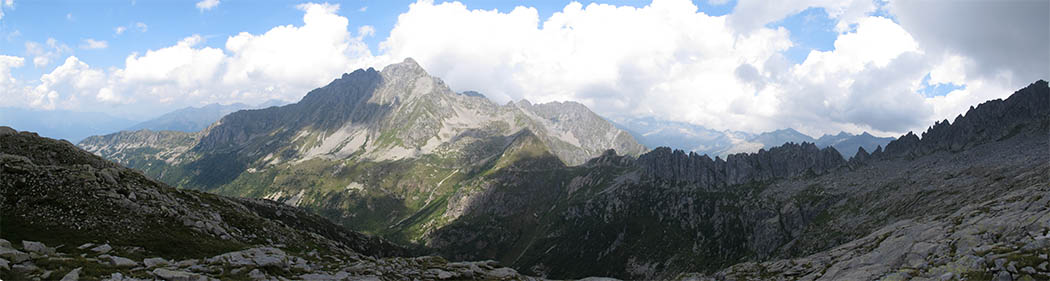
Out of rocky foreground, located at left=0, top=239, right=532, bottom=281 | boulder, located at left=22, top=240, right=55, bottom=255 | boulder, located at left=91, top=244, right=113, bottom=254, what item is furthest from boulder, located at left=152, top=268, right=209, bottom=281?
boulder, located at left=91, top=244, right=113, bottom=254

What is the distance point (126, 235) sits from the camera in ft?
119

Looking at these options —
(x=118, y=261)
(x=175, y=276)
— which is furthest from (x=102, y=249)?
(x=175, y=276)

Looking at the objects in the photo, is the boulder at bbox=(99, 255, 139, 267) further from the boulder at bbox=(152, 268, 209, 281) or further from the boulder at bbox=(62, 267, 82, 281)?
the boulder at bbox=(62, 267, 82, 281)

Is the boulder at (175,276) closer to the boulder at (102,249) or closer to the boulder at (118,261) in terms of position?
the boulder at (118,261)

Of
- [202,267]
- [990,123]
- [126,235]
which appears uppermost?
[990,123]

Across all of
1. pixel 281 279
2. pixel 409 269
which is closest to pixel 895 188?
pixel 409 269

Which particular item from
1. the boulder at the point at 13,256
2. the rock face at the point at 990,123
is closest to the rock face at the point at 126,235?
the boulder at the point at 13,256

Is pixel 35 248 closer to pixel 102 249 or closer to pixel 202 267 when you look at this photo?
pixel 102 249

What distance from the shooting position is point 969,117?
576ft

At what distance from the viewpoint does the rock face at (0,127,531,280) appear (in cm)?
2444

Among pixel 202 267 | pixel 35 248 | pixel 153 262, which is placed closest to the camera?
pixel 35 248

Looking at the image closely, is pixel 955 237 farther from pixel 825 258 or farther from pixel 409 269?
pixel 409 269

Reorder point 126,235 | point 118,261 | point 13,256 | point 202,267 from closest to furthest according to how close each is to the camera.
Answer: point 13,256, point 118,261, point 202,267, point 126,235

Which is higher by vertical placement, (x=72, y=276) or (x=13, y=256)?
(x=13, y=256)
